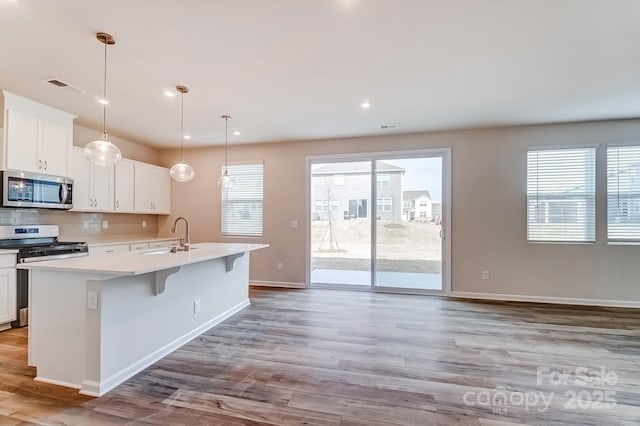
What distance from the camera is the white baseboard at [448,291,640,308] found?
4121 millimetres

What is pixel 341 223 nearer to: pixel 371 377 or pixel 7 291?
pixel 371 377

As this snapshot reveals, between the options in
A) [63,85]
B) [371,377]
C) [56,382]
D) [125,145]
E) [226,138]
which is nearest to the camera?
[56,382]

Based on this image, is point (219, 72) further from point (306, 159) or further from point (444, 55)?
point (306, 159)

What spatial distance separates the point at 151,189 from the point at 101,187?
924 millimetres

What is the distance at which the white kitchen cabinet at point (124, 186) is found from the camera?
4762 mm

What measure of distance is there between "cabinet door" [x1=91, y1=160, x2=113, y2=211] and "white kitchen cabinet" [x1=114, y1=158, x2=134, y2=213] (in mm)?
101

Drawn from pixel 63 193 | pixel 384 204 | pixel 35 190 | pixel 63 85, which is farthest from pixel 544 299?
pixel 35 190

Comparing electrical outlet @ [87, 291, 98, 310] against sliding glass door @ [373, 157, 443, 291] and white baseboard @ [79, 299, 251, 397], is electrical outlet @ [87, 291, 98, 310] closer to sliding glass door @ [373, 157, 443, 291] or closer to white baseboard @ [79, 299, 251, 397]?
white baseboard @ [79, 299, 251, 397]

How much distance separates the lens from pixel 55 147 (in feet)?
12.5

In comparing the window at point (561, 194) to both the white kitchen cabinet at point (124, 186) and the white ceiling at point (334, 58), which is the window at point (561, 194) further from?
the white kitchen cabinet at point (124, 186)

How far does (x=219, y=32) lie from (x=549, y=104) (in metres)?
3.79

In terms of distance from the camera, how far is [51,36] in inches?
89.4

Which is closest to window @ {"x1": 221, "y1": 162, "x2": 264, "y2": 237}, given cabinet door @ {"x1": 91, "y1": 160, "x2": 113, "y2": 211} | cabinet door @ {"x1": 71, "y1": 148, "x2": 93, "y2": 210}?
cabinet door @ {"x1": 91, "y1": 160, "x2": 113, "y2": 211}

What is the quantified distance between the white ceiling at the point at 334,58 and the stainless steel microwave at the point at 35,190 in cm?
92
